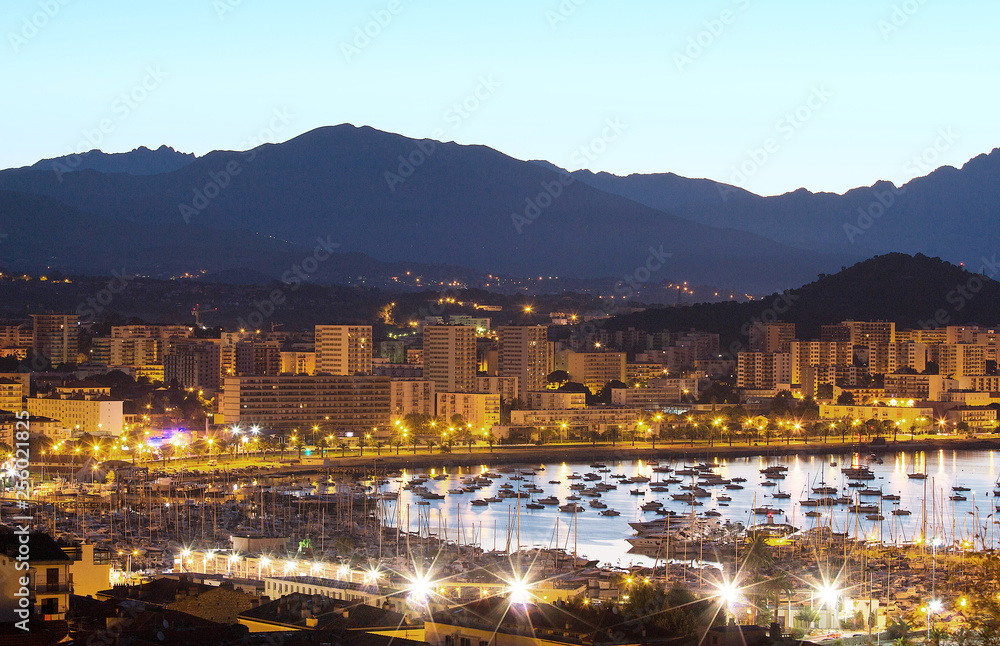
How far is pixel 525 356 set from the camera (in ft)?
145

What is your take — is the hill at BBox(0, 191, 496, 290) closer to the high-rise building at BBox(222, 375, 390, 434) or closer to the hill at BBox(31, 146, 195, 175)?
the hill at BBox(31, 146, 195, 175)

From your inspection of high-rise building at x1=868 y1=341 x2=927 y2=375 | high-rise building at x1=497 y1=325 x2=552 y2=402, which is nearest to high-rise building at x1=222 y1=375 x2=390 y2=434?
high-rise building at x1=497 y1=325 x2=552 y2=402

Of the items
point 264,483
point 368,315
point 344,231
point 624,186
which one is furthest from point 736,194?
point 264,483

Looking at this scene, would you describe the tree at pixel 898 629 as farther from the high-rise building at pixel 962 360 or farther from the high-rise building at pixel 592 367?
the high-rise building at pixel 962 360

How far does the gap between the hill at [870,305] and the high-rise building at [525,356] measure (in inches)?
527

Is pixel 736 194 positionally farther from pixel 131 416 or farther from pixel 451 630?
pixel 451 630

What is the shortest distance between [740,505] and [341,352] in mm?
21494

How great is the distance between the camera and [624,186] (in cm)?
Answer: 14588

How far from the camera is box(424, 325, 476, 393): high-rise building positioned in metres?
41.2

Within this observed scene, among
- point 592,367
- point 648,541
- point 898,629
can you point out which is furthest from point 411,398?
point 898,629

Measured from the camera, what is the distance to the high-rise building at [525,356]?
4394cm

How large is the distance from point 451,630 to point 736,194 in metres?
139

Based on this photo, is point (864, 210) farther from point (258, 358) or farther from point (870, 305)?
point (258, 358)

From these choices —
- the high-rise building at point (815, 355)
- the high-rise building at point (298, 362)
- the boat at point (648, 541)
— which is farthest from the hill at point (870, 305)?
the boat at point (648, 541)
